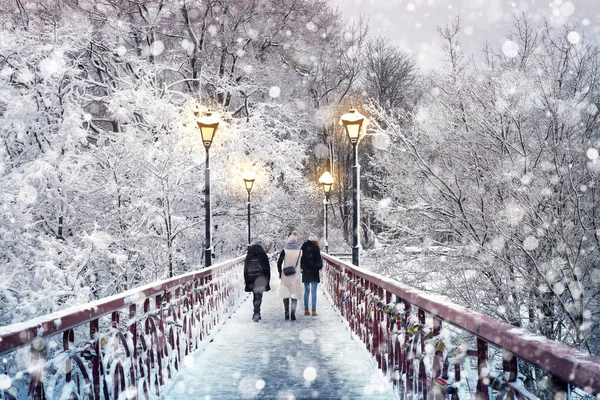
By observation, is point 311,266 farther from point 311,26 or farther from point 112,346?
point 311,26

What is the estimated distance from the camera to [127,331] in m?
4.03

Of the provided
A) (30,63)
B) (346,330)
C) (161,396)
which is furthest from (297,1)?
(161,396)

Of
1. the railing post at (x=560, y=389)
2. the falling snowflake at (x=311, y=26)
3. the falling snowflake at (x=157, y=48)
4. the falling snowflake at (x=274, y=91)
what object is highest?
the falling snowflake at (x=311, y=26)

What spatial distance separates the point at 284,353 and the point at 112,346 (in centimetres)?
346

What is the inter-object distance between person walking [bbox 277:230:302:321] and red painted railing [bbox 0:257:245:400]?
2.66m

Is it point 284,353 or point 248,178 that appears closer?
point 284,353

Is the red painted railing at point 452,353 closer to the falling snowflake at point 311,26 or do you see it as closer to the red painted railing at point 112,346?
the red painted railing at point 112,346

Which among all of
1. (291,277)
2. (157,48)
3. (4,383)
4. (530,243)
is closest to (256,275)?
(291,277)

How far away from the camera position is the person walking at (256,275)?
9805 millimetres

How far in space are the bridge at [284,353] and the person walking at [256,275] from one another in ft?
1.66

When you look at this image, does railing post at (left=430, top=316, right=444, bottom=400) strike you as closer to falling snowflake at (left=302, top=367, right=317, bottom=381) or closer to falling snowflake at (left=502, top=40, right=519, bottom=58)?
falling snowflake at (left=302, top=367, right=317, bottom=381)

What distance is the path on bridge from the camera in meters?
4.93

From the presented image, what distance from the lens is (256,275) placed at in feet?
32.6

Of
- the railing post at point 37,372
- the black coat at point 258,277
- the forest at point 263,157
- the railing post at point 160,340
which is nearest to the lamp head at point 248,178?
the forest at point 263,157
